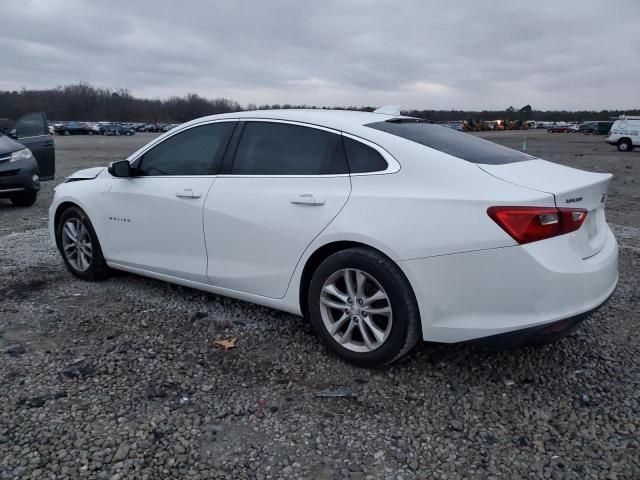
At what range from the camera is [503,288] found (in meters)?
2.85

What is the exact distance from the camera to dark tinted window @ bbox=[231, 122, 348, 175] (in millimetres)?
3529

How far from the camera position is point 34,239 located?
22.7 ft

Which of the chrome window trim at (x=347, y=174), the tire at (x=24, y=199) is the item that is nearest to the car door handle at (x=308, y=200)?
the chrome window trim at (x=347, y=174)

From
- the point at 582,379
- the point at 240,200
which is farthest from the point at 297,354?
the point at 582,379

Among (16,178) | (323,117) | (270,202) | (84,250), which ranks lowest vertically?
(84,250)

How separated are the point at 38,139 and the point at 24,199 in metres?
1.32

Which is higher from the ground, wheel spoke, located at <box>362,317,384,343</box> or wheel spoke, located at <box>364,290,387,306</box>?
wheel spoke, located at <box>364,290,387,306</box>

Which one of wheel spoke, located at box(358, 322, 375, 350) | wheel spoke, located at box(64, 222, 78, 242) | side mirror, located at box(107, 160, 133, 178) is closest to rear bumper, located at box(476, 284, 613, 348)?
wheel spoke, located at box(358, 322, 375, 350)

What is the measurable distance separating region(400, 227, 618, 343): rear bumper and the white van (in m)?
31.0

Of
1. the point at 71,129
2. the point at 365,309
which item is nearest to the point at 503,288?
the point at 365,309

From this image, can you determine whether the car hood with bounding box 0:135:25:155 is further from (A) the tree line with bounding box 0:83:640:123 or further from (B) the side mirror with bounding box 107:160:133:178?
(A) the tree line with bounding box 0:83:640:123

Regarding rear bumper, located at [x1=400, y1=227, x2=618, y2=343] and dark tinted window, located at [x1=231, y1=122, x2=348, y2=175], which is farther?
dark tinted window, located at [x1=231, y1=122, x2=348, y2=175]

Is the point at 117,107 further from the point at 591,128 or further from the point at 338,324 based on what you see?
the point at 338,324

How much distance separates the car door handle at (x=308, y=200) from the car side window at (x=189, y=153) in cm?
87
